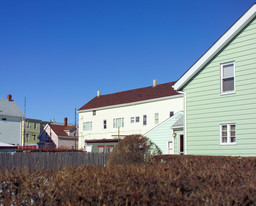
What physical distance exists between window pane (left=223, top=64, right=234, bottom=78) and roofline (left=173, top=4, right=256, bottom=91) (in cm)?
84

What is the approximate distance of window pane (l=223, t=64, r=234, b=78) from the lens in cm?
1619

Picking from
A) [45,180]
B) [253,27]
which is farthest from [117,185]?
[253,27]

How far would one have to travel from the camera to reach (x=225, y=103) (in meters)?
16.2

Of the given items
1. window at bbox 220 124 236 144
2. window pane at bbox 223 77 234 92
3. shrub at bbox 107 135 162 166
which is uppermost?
window pane at bbox 223 77 234 92

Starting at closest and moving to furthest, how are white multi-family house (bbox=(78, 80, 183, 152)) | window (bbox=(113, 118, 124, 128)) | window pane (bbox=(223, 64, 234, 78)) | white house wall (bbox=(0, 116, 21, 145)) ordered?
window pane (bbox=(223, 64, 234, 78)) → white multi-family house (bbox=(78, 80, 183, 152)) → window (bbox=(113, 118, 124, 128)) → white house wall (bbox=(0, 116, 21, 145))

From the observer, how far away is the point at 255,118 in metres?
15.0

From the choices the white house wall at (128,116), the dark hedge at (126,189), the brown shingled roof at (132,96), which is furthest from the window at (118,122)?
the dark hedge at (126,189)

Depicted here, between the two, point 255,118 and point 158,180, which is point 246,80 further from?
point 158,180

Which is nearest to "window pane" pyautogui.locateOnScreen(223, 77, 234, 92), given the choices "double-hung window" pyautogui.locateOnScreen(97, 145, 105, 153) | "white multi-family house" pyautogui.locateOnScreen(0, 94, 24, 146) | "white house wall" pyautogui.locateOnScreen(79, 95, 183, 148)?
"white house wall" pyautogui.locateOnScreen(79, 95, 183, 148)

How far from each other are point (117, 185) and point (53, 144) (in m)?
59.3

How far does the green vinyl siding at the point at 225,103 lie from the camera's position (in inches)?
601

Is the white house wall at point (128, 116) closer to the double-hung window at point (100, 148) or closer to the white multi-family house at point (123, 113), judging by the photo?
the white multi-family house at point (123, 113)

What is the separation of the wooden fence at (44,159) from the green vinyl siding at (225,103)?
701cm

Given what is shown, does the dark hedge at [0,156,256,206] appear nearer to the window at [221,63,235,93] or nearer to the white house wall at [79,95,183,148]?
the window at [221,63,235,93]
